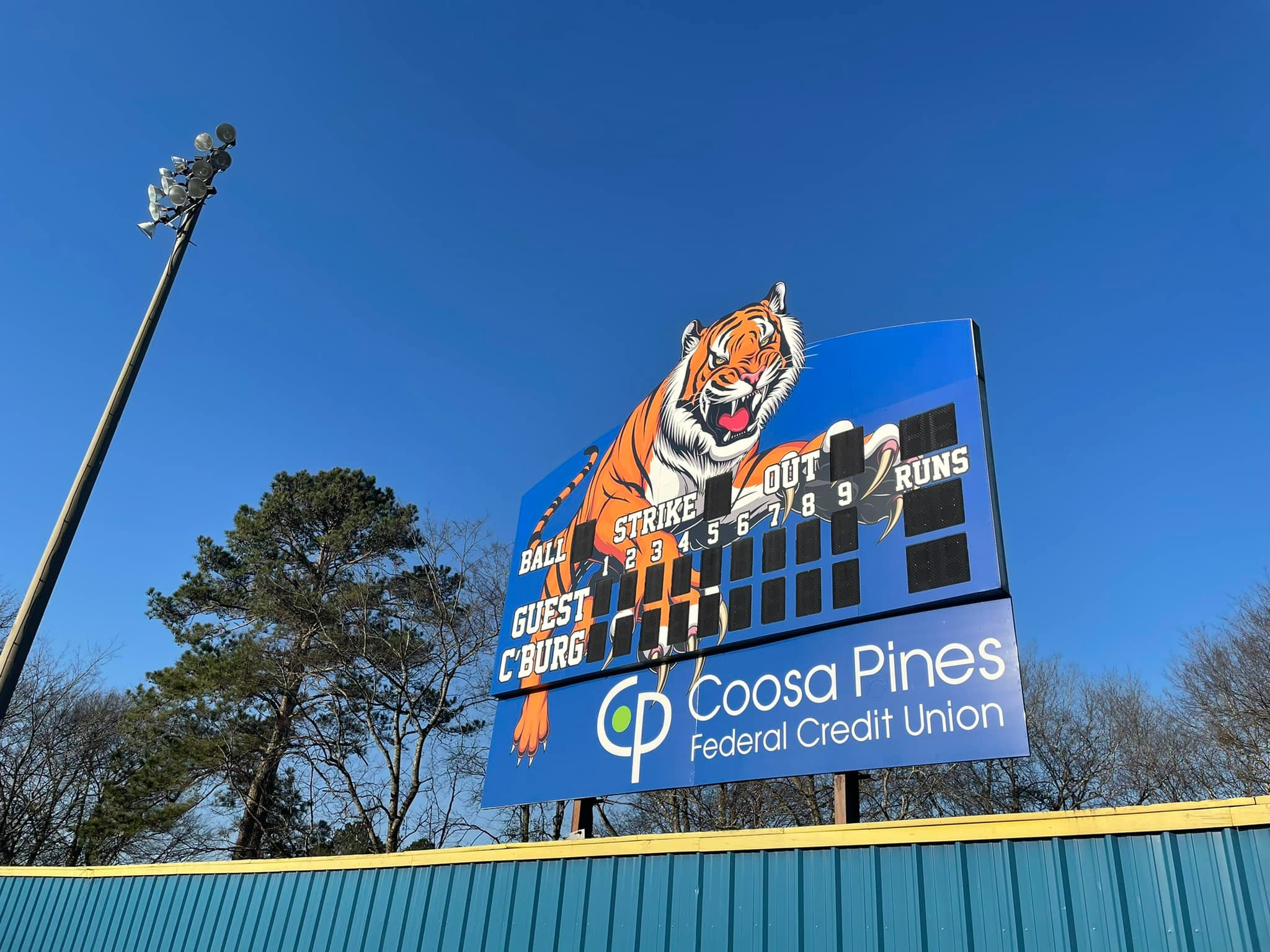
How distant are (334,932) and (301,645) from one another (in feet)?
62.6

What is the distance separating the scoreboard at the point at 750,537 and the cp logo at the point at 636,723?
26 millimetres

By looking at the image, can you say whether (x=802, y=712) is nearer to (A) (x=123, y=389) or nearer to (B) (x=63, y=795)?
(A) (x=123, y=389)

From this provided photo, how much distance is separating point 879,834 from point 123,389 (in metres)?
7.30

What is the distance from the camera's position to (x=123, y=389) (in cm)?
813

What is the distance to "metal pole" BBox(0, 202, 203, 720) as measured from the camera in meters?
6.82

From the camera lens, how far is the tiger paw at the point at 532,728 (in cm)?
954

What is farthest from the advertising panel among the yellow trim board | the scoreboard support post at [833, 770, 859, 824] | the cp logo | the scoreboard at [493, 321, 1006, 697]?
the yellow trim board

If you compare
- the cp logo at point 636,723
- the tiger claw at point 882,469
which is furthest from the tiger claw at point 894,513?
the cp logo at point 636,723

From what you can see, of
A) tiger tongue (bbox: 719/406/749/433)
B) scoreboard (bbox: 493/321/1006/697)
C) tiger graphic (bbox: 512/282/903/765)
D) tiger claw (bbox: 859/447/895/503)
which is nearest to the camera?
scoreboard (bbox: 493/321/1006/697)

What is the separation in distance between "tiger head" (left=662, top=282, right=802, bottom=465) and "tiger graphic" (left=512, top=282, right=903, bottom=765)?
11 millimetres

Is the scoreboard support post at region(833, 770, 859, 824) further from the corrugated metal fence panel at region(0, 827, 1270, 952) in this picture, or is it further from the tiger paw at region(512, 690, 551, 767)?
the tiger paw at region(512, 690, 551, 767)

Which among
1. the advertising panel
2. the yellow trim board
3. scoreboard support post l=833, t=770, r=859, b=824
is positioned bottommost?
the yellow trim board

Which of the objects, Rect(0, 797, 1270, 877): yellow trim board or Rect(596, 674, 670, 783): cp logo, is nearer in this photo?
Rect(0, 797, 1270, 877): yellow trim board

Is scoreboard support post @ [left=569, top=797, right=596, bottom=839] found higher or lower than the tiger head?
lower
